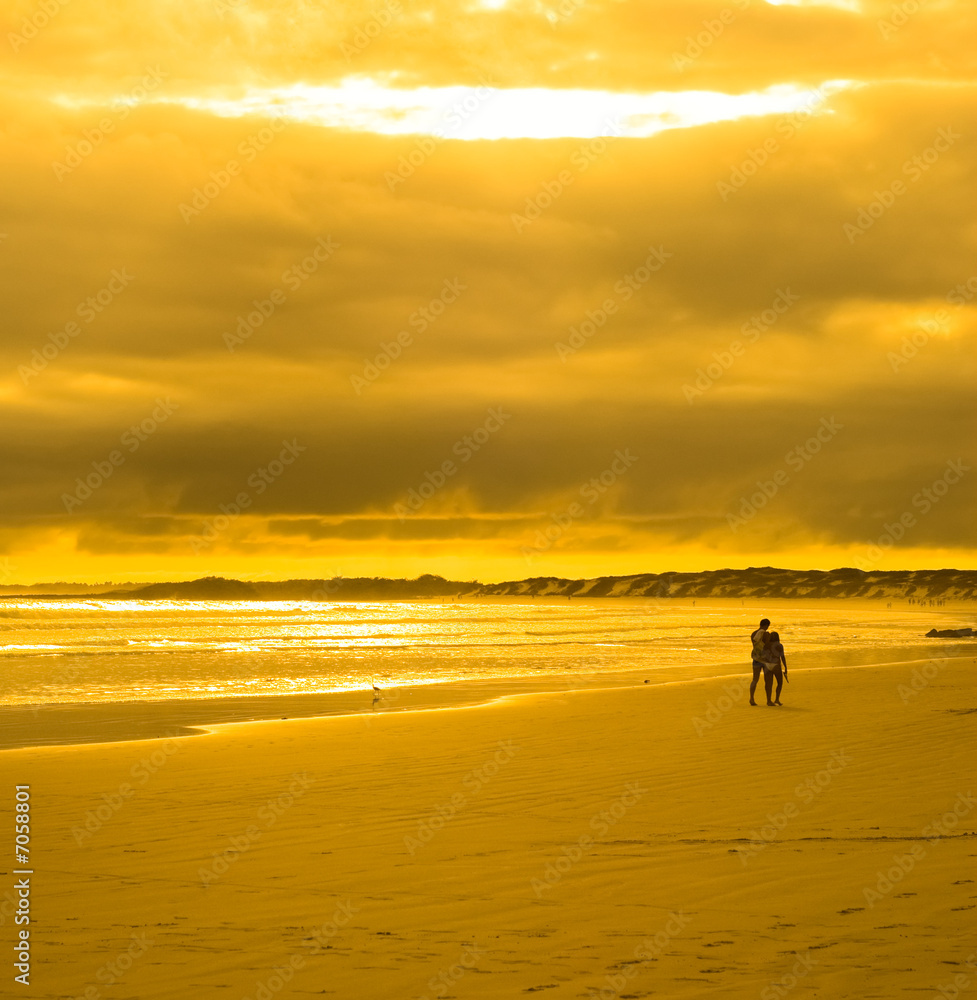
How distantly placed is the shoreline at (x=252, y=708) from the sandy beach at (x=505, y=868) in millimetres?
2349

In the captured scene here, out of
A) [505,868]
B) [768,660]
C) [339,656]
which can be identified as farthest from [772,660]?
[339,656]

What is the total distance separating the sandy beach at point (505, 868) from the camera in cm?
730

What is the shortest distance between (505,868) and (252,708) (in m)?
16.8

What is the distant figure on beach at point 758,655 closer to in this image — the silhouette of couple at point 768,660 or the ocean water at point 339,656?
the silhouette of couple at point 768,660

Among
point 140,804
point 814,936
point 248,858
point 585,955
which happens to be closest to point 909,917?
point 814,936

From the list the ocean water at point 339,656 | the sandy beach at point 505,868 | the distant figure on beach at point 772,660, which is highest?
the ocean water at point 339,656

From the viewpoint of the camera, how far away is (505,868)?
9.90 meters

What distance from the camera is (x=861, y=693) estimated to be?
87.3 ft

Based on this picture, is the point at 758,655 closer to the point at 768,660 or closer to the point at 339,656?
the point at 768,660

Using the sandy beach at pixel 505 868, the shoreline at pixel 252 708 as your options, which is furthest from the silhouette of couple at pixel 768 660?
the sandy beach at pixel 505 868

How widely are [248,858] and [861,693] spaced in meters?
19.5

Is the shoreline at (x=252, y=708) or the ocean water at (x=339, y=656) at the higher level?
the ocean water at (x=339, y=656)

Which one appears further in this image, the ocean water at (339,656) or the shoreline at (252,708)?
the ocean water at (339,656)

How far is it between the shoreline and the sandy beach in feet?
7.71
